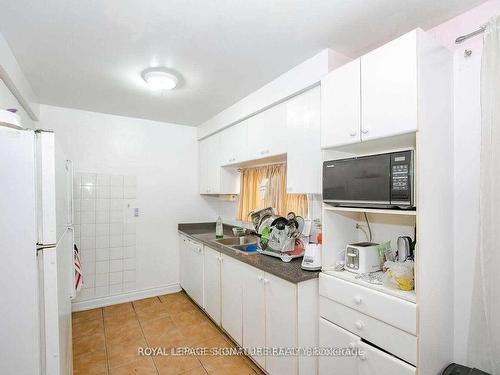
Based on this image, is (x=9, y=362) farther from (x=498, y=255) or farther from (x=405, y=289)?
(x=498, y=255)

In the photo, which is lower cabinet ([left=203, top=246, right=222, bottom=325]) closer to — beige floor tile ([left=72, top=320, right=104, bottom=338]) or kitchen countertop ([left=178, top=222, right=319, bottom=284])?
kitchen countertop ([left=178, top=222, right=319, bottom=284])

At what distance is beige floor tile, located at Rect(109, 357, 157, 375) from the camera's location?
2.04 metres

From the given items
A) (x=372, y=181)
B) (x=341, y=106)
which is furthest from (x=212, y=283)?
(x=341, y=106)

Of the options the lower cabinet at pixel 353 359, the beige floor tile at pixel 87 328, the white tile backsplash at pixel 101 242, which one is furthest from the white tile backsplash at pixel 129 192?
the lower cabinet at pixel 353 359

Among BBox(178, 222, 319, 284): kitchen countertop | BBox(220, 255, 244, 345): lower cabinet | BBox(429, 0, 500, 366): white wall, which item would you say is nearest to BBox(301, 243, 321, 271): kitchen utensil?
BBox(178, 222, 319, 284): kitchen countertop

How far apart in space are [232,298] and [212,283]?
431 mm

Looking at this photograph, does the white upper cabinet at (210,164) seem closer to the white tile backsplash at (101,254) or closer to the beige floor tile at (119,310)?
the white tile backsplash at (101,254)

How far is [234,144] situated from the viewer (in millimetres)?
2930

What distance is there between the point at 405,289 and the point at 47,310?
1688 mm

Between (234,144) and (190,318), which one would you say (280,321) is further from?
(234,144)

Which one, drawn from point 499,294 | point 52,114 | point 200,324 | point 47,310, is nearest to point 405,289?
point 499,294

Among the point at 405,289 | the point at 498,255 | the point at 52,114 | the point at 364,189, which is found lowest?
the point at 405,289

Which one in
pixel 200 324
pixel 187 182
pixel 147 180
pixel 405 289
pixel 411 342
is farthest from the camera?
pixel 187 182

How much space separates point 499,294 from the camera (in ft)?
4.07
